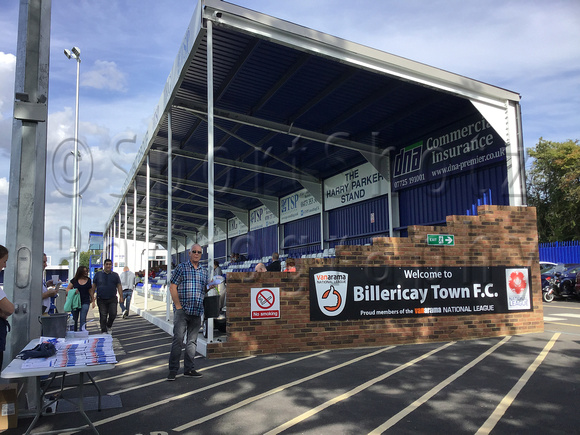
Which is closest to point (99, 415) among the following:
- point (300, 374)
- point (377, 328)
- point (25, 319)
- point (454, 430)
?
point (25, 319)

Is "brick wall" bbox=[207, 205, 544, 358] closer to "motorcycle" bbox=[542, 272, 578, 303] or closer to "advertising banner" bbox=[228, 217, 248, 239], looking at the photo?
"motorcycle" bbox=[542, 272, 578, 303]

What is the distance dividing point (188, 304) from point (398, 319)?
14.8 feet

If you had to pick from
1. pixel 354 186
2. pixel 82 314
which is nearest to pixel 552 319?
pixel 354 186

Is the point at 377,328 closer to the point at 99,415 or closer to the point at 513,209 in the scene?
the point at 513,209

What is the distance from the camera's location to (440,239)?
33.8 feet

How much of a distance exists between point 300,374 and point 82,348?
3.22 meters

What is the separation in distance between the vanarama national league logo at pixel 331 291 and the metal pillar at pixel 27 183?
504 cm

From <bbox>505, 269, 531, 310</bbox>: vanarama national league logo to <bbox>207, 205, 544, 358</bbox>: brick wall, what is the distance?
18 cm

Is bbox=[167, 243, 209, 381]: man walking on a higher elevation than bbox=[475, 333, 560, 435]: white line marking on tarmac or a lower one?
higher

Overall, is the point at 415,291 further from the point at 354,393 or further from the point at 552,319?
the point at 552,319

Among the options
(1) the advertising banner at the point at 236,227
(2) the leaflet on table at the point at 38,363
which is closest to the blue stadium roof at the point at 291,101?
(2) the leaflet on table at the point at 38,363

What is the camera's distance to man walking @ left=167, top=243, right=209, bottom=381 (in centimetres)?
729

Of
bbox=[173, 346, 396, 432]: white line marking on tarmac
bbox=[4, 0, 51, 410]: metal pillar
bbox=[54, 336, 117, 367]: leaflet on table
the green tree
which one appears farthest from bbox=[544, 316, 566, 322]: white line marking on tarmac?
the green tree

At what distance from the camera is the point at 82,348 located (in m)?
5.36
